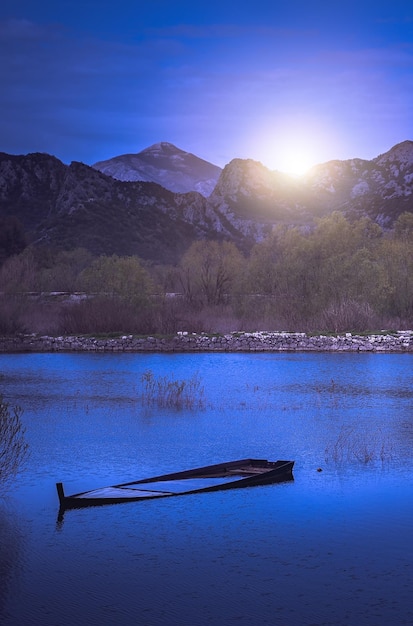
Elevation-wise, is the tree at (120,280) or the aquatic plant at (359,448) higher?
the tree at (120,280)

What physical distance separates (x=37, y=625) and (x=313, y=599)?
8.82 feet

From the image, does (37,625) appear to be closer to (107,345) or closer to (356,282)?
(107,345)

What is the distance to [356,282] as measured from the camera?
45.5 m

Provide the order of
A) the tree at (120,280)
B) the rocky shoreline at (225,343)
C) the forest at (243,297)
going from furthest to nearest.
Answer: the tree at (120,280), the forest at (243,297), the rocky shoreline at (225,343)

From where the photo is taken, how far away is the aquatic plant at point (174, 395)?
21219 mm

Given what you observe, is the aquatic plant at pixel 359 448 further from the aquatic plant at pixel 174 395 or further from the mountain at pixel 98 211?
the mountain at pixel 98 211

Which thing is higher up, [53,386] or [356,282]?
[356,282]

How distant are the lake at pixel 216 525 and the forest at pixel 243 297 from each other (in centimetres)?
2289

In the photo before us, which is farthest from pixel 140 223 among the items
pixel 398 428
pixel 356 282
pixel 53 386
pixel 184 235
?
pixel 398 428

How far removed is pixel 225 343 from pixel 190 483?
28066mm

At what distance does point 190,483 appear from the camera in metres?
12.1

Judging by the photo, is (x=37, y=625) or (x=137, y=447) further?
(x=137, y=447)

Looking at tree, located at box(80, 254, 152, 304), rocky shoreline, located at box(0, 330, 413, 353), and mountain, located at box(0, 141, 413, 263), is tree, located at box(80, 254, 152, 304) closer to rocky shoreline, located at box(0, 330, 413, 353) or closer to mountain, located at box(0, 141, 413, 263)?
rocky shoreline, located at box(0, 330, 413, 353)

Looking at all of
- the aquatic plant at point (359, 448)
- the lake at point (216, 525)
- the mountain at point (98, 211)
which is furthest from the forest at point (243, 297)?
the mountain at point (98, 211)
